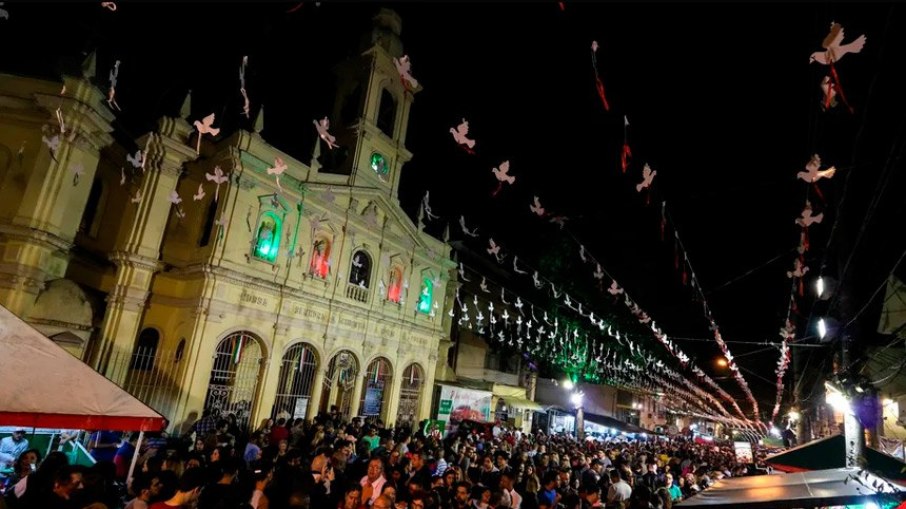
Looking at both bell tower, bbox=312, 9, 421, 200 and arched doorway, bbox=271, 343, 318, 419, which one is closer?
arched doorway, bbox=271, 343, 318, 419

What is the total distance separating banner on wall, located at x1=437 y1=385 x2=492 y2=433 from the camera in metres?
21.3

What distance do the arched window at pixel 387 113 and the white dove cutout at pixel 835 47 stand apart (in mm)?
20044

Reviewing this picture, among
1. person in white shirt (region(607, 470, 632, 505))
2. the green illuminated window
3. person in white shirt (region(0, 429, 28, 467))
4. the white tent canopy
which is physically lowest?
person in white shirt (region(0, 429, 28, 467))

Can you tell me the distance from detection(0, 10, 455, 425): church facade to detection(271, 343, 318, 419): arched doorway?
0.06m

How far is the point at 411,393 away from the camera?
22.9 m

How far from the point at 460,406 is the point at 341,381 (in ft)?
19.4

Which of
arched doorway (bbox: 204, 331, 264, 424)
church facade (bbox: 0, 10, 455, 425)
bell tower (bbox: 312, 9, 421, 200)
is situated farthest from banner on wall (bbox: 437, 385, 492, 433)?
bell tower (bbox: 312, 9, 421, 200)

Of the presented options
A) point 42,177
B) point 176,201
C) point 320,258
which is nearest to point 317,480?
point 176,201

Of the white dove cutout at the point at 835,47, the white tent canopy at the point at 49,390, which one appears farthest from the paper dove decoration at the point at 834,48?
the white tent canopy at the point at 49,390

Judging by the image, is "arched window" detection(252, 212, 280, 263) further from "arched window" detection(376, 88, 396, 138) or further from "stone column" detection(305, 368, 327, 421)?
"arched window" detection(376, 88, 396, 138)

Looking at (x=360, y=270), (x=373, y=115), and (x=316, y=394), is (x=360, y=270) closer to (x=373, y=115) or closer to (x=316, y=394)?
(x=316, y=394)

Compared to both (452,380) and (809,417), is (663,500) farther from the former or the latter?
(809,417)

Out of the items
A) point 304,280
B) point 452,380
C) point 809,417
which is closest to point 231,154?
point 304,280

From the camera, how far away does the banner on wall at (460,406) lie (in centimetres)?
2128
